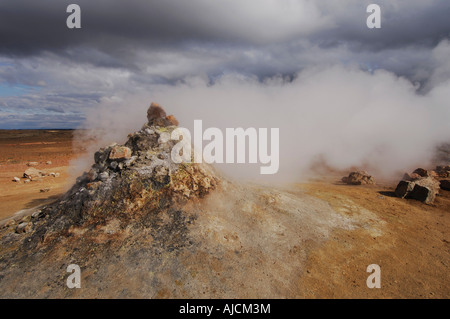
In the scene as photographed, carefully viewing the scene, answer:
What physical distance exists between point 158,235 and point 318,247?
13.0 ft

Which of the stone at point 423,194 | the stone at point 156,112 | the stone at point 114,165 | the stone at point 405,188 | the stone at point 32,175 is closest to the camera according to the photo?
the stone at point 114,165

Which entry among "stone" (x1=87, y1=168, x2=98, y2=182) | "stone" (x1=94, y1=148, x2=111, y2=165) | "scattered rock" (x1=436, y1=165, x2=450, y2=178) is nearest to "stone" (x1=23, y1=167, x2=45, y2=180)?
"stone" (x1=94, y1=148, x2=111, y2=165)

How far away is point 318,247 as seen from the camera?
6094 mm

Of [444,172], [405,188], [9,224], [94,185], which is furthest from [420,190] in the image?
[9,224]

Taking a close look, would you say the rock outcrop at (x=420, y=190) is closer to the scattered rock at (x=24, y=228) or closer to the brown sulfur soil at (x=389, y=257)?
the brown sulfur soil at (x=389, y=257)

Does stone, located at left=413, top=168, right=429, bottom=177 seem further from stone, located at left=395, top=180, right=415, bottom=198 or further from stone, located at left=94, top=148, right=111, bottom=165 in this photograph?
stone, located at left=94, top=148, right=111, bottom=165

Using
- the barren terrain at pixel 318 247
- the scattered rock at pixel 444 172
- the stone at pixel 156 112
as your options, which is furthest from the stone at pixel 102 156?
the scattered rock at pixel 444 172

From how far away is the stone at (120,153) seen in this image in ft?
22.4

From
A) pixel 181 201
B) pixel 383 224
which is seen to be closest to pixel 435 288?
pixel 383 224

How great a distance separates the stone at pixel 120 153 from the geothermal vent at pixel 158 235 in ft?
0.09

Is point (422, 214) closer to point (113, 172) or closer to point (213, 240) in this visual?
point (213, 240)

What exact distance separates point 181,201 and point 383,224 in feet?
20.3

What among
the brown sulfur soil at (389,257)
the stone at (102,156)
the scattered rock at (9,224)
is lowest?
the brown sulfur soil at (389,257)

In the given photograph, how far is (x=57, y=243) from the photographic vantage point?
5.49 meters
